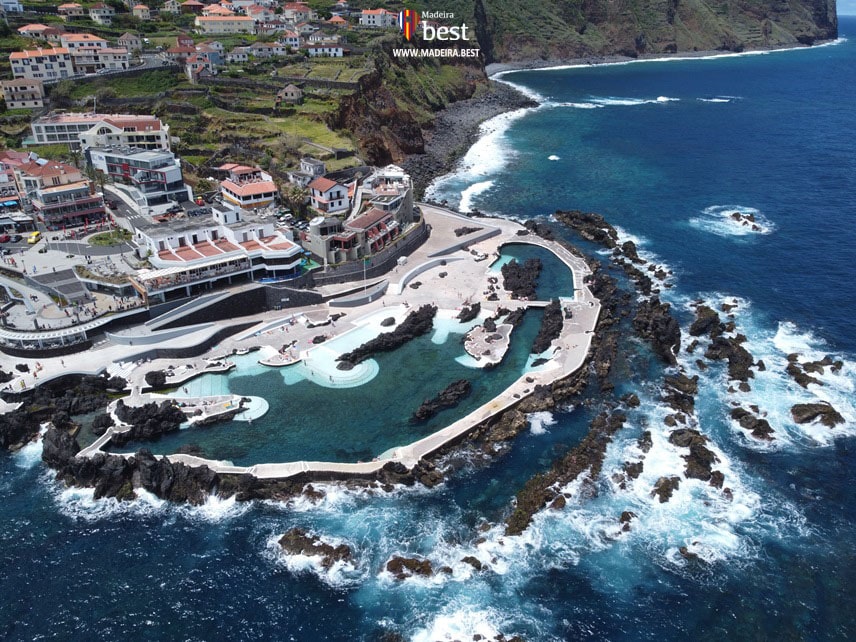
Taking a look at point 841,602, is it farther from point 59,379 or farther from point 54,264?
point 54,264

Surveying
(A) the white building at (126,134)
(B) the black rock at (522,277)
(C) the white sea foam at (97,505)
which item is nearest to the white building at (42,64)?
(A) the white building at (126,134)

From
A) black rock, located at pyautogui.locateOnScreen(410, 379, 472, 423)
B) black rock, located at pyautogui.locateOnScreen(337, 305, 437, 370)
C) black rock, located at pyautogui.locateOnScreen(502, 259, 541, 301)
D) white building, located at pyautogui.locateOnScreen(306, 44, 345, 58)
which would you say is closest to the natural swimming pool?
black rock, located at pyautogui.locateOnScreen(410, 379, 472, 423)

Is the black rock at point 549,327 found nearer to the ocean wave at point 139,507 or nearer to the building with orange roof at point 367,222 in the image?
the building with orange roof at point 367,222

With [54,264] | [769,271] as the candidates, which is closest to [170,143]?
[54,264]

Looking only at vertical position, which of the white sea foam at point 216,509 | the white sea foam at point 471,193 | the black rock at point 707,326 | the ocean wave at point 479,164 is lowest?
the white sea foam at point 216,509

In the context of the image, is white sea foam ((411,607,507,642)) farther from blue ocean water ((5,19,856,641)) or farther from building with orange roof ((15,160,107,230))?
building with orange roof ((15,160,107,230))

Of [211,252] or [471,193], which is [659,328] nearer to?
[211,252]
